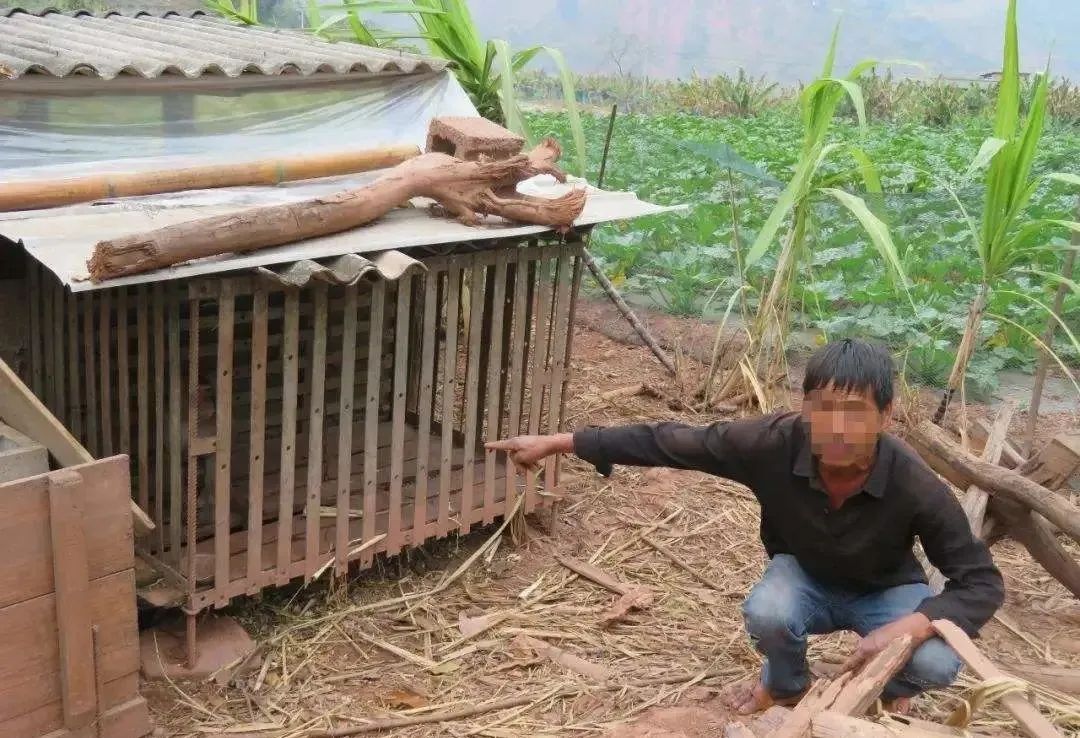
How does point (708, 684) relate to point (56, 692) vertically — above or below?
below

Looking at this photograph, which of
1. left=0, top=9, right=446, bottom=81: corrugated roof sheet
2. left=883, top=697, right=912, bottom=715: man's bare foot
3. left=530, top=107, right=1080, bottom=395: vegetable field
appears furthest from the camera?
left=530, top=107, right=1080, bottom=395: vegetable field

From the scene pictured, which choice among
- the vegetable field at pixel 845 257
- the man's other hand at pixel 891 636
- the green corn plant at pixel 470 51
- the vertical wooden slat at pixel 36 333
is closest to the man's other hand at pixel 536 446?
the man's other hand at pixel 891 636

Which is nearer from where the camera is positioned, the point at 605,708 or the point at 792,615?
the point at 792,615

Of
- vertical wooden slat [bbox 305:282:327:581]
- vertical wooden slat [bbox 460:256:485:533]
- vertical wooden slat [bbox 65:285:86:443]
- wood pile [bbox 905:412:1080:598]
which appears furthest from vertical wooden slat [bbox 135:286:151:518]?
wood pile [bbox 905:412:1080:598]

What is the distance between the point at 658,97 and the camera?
78.3 ft

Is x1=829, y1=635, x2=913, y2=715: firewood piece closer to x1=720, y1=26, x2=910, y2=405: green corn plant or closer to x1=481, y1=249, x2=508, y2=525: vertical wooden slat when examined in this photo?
x1=481, y1=249, x2=508, y2=525: vertical wooden slat

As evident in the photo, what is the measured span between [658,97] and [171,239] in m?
22.1

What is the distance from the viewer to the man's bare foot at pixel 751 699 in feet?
10.4

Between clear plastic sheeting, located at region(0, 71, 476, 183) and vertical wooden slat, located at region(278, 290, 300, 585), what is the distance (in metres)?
1.42

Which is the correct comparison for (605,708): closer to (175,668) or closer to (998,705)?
(998,705)

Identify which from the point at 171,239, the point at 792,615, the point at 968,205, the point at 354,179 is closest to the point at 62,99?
the point at 354,179

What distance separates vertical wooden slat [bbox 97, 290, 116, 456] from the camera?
Answer: 12.3 ft

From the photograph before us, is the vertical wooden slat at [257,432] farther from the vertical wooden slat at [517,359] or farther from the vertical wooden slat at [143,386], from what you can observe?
the vertical wooden slat at [517,359]

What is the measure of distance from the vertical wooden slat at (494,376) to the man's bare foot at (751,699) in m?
1.46
